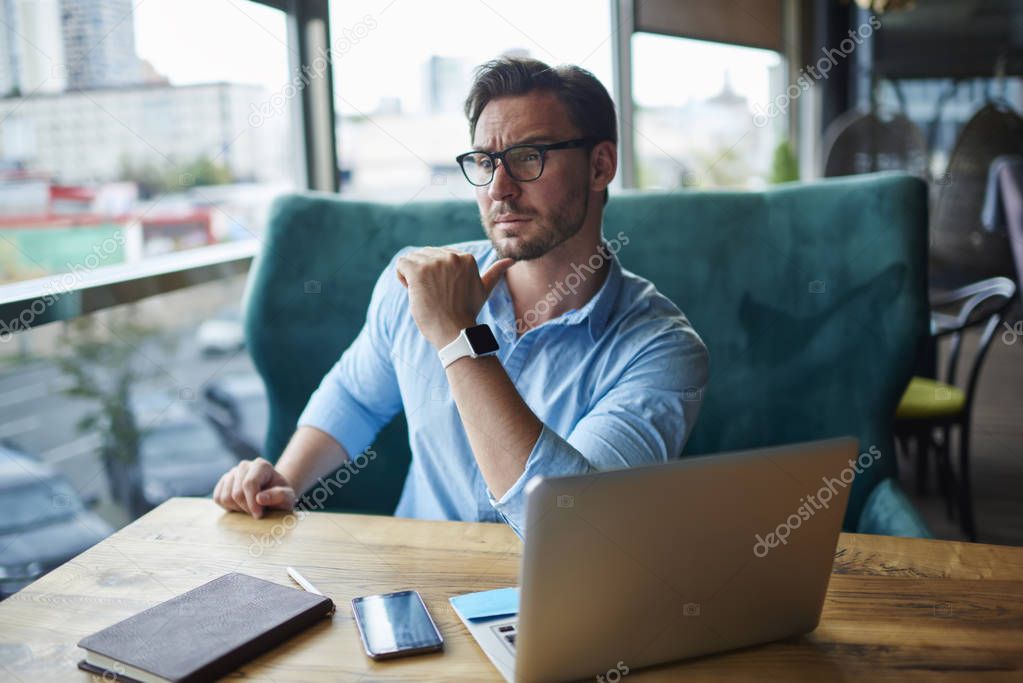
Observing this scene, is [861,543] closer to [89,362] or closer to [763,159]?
[89,362]

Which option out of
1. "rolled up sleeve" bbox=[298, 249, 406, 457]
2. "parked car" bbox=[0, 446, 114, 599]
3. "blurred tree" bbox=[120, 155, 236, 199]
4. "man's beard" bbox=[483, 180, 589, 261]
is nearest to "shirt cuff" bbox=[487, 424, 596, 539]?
"man's beard" bbox=[483, 180, 589, 261]

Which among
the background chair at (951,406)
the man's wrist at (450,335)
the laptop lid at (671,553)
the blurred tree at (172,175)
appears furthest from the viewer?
the background chair at (951,406)

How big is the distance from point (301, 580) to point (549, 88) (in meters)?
0.89

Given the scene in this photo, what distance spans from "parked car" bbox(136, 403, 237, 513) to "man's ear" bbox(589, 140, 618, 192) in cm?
149

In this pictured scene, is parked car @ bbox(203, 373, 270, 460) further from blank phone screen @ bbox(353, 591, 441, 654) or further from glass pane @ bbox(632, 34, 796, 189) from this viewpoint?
glass pane @ bbox(632, 34, 796, 189)

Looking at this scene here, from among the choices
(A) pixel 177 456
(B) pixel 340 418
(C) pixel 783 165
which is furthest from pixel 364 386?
(C) pixel 783 165

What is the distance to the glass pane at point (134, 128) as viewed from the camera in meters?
1.85

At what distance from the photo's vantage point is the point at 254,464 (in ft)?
4.40

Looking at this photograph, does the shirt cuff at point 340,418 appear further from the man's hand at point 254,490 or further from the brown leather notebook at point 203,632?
the brown leather notebook at point 203,632

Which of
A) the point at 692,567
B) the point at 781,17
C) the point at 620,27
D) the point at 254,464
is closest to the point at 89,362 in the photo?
the point at 254,464

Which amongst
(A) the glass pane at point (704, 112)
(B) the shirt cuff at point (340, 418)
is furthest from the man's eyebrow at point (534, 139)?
(A) the glass pane at point (704, 112)

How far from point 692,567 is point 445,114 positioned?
8.13ft

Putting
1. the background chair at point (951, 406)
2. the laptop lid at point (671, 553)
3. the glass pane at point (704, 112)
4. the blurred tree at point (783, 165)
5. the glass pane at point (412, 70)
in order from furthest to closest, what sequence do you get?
the blurred tree at point (783, 165), the glass pane at point (704, 112), the background chair at point (951, 406), the glass pane at point (412, 70), the laptop lid at point (671, 553)

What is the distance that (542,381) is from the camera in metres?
1.49
